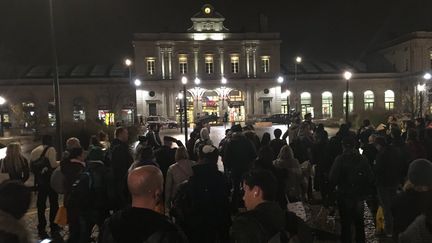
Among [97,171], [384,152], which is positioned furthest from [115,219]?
[384,152]

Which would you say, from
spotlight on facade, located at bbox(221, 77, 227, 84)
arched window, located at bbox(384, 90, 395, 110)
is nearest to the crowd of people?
spotlight on facade, located at bbox(221, 77, 227, 84)

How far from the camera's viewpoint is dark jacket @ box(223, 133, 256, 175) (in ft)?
30.2

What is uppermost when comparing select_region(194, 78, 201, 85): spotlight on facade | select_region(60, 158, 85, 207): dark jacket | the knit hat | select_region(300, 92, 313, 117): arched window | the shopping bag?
select_region(194, 78, 201, 85): spotlight on facade

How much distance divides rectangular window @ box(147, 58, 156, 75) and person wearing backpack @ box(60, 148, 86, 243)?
2206 inches

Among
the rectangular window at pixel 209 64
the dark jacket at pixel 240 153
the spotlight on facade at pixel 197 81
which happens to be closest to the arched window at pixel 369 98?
the rectangular window at pixel 209 64

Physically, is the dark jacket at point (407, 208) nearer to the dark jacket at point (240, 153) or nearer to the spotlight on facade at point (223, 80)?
the dark jacket at point (240, 153)

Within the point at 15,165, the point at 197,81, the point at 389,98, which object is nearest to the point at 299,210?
the point at 15,165

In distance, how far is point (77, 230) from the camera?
665 centimetres

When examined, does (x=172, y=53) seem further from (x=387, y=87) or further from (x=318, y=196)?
(x=318, y=196)

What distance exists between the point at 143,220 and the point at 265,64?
62.5 metres

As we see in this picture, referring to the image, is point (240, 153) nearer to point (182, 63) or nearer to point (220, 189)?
point (220, 189)

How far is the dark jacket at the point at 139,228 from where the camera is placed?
299cm

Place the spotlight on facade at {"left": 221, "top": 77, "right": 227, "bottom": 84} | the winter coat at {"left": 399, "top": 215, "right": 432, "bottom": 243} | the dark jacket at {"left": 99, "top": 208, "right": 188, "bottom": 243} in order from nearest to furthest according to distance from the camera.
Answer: the dark jacket at {"left": 99, "top": 208, "right": 188, "bottom": 243}
the winter coat at {"left": 399, "top": 215, "right": 432, "bottom": 243}
the spotlight on facade at {"left": 221, "top": 77, "right": 227, "bottom": 84}

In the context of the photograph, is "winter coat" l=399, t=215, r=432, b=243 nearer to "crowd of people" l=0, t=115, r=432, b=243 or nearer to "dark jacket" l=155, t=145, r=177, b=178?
"crowd of people" l=0, t=115, r=432, b=243
